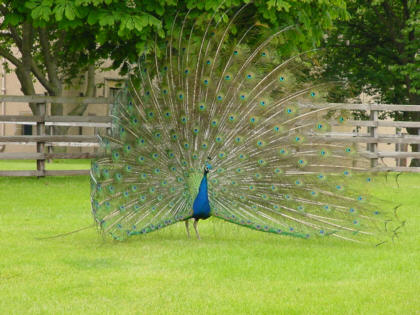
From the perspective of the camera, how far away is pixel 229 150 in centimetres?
863

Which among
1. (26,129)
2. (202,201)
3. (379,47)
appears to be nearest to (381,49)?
(379,47)

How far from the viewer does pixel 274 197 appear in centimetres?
851

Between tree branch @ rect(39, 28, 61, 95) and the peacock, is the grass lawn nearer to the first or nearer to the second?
the peacock

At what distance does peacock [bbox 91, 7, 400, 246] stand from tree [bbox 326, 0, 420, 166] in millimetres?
15957

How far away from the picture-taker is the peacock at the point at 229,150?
8.30 meters

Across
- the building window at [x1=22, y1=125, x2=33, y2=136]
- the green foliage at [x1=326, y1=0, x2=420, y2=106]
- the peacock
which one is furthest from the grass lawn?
the building window at [x1=22, y1=125, x2=33, y2=136]

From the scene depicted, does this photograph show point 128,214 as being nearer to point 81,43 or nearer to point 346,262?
point 346,262

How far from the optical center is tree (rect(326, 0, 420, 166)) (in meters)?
24.8

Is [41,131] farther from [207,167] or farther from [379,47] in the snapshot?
[379,47]

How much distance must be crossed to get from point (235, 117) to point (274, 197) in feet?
Answer: 3.47

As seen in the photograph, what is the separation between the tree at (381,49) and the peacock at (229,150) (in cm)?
1596

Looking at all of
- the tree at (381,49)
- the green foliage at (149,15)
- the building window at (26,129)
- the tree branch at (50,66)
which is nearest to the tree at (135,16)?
the green foliage at (149,15)

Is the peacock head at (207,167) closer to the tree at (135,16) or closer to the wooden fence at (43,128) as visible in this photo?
the tree at (135,16)

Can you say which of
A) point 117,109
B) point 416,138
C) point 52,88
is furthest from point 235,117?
point 52,88
